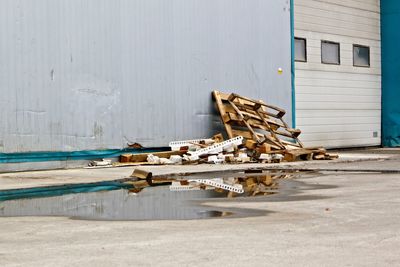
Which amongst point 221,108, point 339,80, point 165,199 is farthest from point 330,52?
point 165,199

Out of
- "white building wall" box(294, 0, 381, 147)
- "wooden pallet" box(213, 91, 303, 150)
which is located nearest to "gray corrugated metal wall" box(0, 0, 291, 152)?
"wooden pallet" box(213, 91, 303, 150)

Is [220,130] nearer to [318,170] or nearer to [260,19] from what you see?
[260,19]

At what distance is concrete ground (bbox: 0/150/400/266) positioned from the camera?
554 cm

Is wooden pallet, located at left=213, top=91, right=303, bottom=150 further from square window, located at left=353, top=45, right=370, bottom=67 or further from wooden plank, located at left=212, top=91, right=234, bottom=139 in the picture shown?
square window, located at left=353, top=45, right=370, bottom=67

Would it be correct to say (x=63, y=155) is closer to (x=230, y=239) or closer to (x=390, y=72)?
(x=230, y=239)

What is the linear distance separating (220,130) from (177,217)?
39.2 ft

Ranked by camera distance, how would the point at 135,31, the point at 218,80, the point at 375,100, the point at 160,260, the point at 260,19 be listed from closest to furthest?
the point at 160,260 → the point at 135,31 → the point at 218,80 → the point at 260,19 → the point at 375,100

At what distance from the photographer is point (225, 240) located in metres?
6.37

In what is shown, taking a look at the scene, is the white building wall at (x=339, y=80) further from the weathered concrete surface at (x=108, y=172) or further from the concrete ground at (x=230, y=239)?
the concrete ground at (x=230, y=239)

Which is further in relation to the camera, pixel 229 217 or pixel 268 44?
pixel 268 44

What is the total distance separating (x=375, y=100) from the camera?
2791cm

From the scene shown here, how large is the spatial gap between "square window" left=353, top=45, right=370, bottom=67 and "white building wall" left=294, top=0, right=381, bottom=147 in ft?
0.64

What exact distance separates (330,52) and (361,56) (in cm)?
228

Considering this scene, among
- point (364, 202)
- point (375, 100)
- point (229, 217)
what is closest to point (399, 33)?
point (375, 100)
